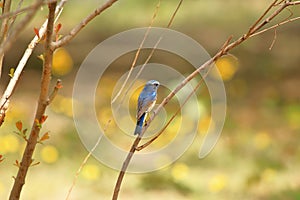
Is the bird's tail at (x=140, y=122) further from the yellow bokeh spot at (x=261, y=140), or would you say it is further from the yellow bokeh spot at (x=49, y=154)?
the yellow bokeh spot at (x=261, y=140)

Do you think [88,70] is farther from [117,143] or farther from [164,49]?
[117,143]

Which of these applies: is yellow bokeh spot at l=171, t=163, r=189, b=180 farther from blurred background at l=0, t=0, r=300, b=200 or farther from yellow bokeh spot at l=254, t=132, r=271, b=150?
yellow bokeh spot at l=254, t=132, r=271, b=150

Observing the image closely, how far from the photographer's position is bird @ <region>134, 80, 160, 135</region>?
987mm

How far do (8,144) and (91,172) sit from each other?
1.25 ft

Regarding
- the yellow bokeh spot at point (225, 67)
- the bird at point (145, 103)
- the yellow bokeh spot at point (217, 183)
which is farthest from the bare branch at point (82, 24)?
the yellow bokeh spot at point (225, 67)

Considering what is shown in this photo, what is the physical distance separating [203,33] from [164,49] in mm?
283

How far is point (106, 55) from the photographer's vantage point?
11.9 feet

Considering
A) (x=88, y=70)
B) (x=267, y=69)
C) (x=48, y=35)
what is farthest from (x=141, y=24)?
(x=48, y=35)

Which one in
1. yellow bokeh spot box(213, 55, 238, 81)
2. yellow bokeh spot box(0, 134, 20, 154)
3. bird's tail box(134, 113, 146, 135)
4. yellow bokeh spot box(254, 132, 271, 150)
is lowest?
bird's tail box(134, 113, 146, 135)

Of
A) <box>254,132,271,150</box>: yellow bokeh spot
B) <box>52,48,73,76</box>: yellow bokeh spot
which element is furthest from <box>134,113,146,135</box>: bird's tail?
<box>52,48,73,76</box>: yellow bokeh spot

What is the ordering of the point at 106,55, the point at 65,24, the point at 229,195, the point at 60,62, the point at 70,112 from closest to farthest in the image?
the point at 229,195
the point at 70,112
the point at 60,62
the point at 106,55
the point at 65,24

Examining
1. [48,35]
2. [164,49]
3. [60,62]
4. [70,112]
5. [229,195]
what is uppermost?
[164,49]

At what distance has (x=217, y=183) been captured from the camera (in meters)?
2.36

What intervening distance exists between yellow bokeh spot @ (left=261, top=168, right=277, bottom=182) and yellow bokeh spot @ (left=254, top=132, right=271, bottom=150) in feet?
0.73
